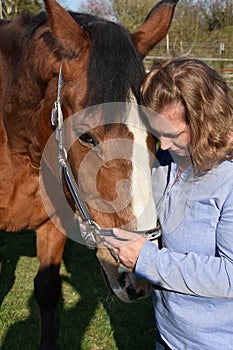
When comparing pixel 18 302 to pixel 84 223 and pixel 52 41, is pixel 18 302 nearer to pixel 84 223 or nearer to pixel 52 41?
pixel 84 223

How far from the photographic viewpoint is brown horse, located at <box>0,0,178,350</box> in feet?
5.88

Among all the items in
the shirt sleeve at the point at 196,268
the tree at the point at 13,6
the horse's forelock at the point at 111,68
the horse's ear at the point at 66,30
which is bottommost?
the tree at the point at 13,6

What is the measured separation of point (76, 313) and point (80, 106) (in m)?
2.09

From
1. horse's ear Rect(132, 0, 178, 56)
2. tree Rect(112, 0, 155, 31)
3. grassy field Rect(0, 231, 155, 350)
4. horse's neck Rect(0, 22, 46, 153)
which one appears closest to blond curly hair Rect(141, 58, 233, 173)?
horse's ear Rect(132, 0, 178, 56)

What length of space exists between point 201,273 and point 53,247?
179 centimetres

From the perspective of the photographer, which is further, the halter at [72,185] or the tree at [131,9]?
the tree at [131,9]

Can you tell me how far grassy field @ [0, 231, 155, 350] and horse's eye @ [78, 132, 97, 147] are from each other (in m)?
1.39

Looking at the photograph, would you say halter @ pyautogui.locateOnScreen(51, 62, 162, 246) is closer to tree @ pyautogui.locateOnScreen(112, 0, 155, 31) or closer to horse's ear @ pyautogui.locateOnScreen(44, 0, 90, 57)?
horse's ear @ pyautogui.locateOnScreen(44, 0, 90, 57)

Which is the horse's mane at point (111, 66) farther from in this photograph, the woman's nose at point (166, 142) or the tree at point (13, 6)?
the tree at point (13, 6)

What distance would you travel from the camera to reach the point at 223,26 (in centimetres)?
1934

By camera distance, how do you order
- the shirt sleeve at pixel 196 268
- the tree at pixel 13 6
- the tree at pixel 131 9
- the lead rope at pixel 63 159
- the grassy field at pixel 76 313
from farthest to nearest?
the tree at pixel 131 9, the tree at pixel 13 6, the grassy field at pixel 76 313, the lead rope at pixel 63 159, the shirt sleeve at pixel 196 268

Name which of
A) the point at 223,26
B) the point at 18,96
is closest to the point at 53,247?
the point at 18,96

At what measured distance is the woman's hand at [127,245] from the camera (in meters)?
1.71

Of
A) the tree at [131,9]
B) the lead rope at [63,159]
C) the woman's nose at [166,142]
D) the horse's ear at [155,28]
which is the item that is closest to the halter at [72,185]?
the lead rope at [63,159]
